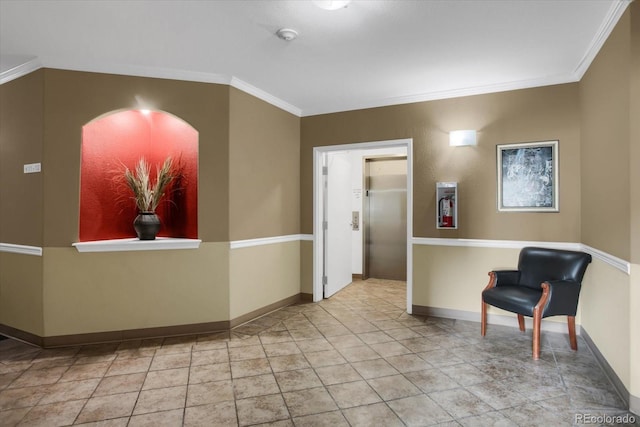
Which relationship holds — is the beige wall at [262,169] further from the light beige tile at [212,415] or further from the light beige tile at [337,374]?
the light beige tile at [212,415]

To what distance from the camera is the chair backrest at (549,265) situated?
3.37 meters

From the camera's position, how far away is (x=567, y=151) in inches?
150

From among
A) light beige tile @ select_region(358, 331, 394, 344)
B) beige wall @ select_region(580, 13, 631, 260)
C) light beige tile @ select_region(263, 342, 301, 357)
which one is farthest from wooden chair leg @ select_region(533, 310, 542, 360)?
light beige tile @ select_region(263, 342, 301, 357)

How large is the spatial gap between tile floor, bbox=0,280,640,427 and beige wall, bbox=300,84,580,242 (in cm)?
115

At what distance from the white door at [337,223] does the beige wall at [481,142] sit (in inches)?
28.4

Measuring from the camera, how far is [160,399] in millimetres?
2521

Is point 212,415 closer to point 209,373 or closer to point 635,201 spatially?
point 209,373

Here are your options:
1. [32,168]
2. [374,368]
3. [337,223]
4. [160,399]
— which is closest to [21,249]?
[32,168]

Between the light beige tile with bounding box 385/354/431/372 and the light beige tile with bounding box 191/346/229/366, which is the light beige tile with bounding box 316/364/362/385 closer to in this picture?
the light beige tile with bounding box 385/354/431/372

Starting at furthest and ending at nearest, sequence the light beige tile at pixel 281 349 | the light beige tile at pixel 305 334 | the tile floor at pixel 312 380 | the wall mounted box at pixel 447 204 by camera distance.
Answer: the wall mounted box at pixel 447 204 < the light beige tile at pixel 305 334 < the light beige tile at pixel 281 349 < the tile floor at pixel 312 380

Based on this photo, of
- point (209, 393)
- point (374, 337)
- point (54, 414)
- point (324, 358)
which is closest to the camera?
point (54, 414)

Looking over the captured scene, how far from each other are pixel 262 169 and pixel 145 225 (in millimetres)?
1457

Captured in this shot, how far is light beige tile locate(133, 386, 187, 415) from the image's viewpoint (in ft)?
7.89

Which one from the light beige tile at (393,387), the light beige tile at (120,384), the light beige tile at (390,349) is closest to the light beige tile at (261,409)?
the light beige tile at (393,387)
